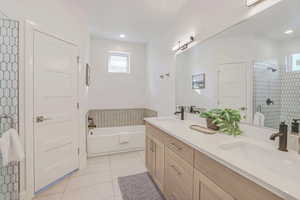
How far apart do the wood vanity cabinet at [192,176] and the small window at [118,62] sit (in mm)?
2532

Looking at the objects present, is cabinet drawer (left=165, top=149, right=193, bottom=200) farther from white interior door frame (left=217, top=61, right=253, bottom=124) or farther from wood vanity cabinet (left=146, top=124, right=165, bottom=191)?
white interior door frame (left=217, top=61, right=253, bottom=124)

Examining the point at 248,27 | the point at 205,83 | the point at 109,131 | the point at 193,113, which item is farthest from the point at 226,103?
the point at 109,131

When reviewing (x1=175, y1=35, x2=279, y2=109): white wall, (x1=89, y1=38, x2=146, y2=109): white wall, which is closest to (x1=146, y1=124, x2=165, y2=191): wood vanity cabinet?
(x1=175, y1=35, x2=279, y2=109): white wall

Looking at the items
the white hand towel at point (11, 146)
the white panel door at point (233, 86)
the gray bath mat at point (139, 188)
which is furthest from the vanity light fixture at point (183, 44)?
the white hand towel at point (11, 146)

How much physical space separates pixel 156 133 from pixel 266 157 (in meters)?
1.18

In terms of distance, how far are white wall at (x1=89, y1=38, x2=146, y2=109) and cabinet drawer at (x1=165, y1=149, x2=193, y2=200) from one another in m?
2.69

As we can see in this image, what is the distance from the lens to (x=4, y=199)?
1.55 meters

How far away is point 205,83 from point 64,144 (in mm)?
2213

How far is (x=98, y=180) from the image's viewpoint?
2.20 m

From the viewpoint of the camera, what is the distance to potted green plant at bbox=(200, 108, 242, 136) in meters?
1.46

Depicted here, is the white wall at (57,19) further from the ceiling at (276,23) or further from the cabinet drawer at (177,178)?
the ceiling at (276,23)

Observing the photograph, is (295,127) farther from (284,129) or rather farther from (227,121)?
(227,121)

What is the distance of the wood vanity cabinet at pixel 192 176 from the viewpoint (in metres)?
0.78

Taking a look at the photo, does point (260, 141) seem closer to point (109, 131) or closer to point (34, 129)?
point (34, 129)
